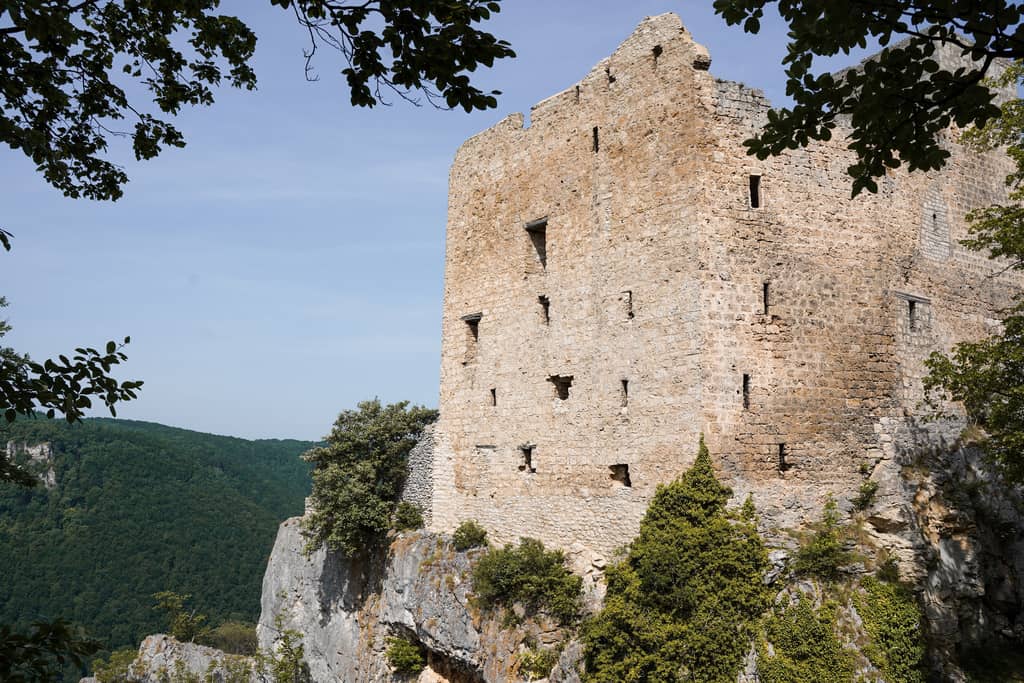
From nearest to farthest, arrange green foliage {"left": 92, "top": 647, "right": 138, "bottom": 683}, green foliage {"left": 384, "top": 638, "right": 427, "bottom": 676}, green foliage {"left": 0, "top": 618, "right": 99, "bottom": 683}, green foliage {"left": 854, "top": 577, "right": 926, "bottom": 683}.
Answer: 1. green foliage {"left": 0, "top": 618, "right": 99, "bottom": 683}
2. green foliage {"left": 854, "top": 577, "right": 926, "bottom": 683}
3. green foliage {"left": 384, "top": 638, "right": 427, "bottom": 676}
4. green foliage {"left": 92, "top": 647, "right": 138, "bottom": 683}

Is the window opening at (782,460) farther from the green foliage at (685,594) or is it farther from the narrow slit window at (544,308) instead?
the narrow slit window at (544,308)

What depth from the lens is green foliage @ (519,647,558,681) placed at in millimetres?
16109

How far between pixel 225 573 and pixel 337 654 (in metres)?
41.3

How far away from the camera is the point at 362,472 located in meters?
21.7

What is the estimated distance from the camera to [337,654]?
22812 mm

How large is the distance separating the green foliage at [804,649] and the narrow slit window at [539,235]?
Result: 8.54 m

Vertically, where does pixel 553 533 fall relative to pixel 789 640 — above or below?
above

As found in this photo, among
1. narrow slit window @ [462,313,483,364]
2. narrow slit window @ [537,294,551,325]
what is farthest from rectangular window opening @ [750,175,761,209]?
narrow slit window @ [462,313,483,364]

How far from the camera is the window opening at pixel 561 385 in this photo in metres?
18.0

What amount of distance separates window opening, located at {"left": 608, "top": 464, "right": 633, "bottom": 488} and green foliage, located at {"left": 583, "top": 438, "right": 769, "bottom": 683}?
930 millimetres

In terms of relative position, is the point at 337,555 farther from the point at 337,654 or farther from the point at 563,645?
Answer: the point at 563,645

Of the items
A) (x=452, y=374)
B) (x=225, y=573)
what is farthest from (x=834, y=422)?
(x=225, y=573)

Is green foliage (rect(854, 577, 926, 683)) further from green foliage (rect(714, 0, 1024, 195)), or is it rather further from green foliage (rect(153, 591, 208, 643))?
green foliage (rect(153, 591, 208, 643))

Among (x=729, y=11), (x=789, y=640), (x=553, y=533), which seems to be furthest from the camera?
(x=553, y=533)
